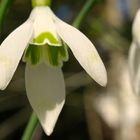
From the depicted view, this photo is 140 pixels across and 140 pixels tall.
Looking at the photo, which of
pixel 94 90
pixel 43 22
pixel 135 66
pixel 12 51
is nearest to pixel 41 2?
pixel 43 22

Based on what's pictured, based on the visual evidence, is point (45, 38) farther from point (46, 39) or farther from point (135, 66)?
point (135, 66)

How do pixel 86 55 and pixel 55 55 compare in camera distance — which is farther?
pixel 55 55

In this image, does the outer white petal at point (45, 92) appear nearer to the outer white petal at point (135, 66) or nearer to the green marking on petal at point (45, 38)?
the green marking on petal at point (45, 38)

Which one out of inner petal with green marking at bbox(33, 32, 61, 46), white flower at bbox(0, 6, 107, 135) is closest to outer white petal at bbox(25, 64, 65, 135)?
white flower at bbox(0, 6, 107, 135)

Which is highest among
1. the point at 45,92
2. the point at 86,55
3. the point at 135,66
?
the point at 86,55

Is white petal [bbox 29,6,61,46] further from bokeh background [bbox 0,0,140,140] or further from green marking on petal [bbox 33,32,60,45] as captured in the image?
bokeh background [bbox 0,0,140,140]

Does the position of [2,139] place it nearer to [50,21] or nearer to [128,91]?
[128,91]

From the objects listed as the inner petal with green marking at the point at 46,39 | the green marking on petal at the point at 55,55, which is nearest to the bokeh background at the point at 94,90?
the green marking on petal at the point at 55,55
